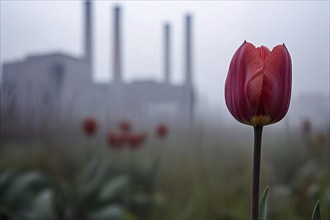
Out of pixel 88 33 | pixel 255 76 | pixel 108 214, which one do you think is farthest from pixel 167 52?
pixel 255 76

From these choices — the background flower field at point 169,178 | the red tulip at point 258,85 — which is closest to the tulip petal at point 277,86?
the red tulip at point 258,85

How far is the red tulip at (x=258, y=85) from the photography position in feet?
0.50

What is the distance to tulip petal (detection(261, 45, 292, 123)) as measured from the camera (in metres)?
0.15

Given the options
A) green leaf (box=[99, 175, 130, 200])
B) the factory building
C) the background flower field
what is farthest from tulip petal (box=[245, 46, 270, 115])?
green leaf (box=[99, 175, 130, 200])

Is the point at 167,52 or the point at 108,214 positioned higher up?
the point at 167,52

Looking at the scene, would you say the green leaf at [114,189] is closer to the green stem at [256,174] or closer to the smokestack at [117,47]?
the smokestack at [117,47]

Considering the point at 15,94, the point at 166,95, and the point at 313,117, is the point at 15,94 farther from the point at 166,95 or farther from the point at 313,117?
the point at 313,117

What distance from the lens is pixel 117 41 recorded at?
42.8 inches

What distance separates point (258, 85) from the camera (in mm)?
152

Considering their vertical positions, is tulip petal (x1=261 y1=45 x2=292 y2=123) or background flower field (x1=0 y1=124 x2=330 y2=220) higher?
tulip petal (x1=261 y1=45 x2=292 y2=123)

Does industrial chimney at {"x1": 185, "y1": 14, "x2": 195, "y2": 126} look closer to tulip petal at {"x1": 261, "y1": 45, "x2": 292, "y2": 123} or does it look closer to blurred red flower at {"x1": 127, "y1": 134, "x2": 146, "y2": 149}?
blurred red flower at {"x1": 127, "y1": 134, "x2": 146, "y2": 149}

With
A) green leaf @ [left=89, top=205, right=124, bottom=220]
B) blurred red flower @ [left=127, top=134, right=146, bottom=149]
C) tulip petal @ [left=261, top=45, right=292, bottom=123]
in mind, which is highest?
tulip petal @ [left=261, top=45, right=292, bottom=123]

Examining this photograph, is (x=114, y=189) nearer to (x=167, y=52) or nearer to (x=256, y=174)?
(x=167, y=52)

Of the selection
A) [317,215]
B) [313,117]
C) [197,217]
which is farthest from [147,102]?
[317,215]
